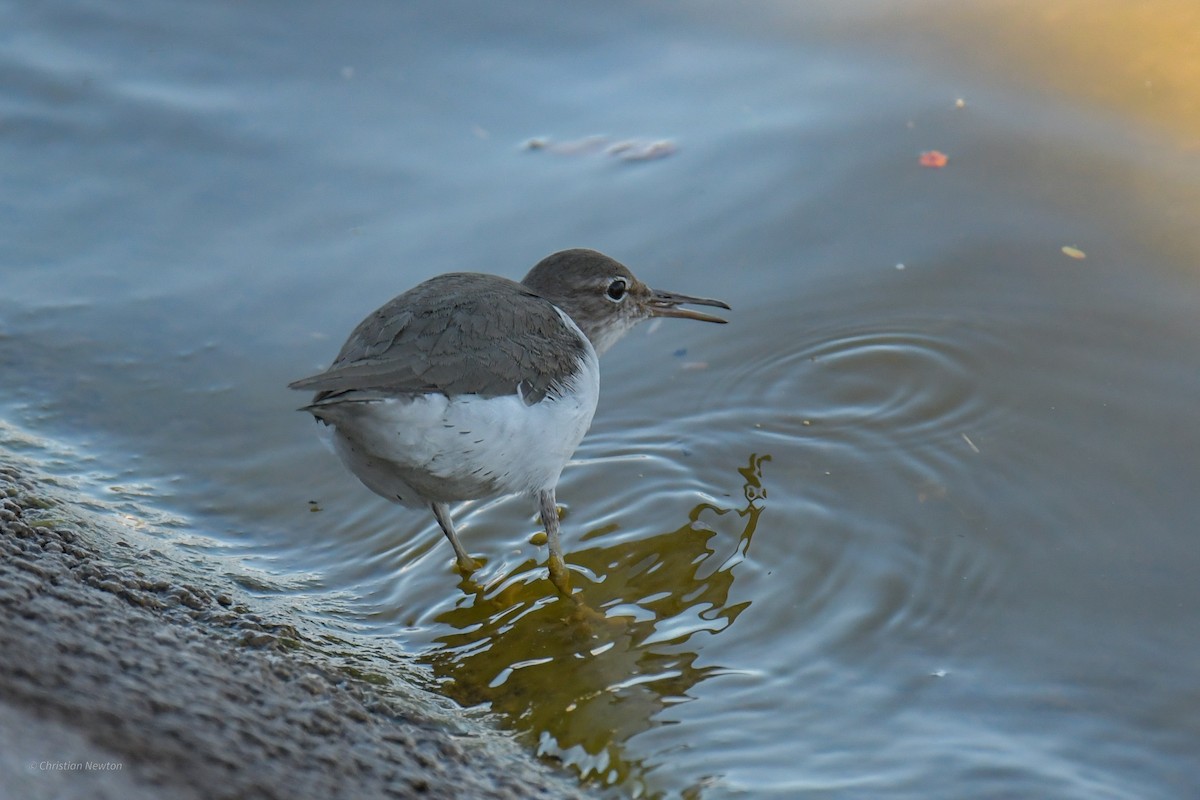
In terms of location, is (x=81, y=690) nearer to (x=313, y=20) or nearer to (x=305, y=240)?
(x=305, y=240)

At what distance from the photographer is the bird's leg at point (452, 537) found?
5406 mm

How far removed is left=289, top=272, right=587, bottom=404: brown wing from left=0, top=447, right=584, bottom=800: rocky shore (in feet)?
3.16

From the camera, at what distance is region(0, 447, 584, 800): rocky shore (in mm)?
2916

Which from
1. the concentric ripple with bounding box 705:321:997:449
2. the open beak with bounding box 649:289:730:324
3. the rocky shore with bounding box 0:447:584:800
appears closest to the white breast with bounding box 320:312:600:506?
the rocky shore with bounding box 0:447:584:800

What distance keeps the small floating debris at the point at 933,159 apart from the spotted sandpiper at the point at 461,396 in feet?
10.3

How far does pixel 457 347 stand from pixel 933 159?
4.19 meters

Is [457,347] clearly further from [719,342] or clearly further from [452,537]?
[719,342]

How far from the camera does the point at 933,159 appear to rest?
25.5 ft

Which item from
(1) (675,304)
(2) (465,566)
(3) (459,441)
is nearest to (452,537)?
(2) (465,566)

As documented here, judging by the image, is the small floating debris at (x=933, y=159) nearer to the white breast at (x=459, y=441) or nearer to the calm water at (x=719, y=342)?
the calm water at (x=719, y=342)

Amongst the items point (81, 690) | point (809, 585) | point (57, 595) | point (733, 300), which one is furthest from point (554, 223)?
point (81, 690)

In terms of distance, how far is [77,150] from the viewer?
8703 millimetres

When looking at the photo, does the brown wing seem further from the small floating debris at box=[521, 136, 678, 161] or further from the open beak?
the small floating debris at box=[521, 136, 678, 161]

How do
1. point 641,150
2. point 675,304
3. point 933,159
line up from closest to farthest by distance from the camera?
point 675,304
point 933,159
point 641,150
